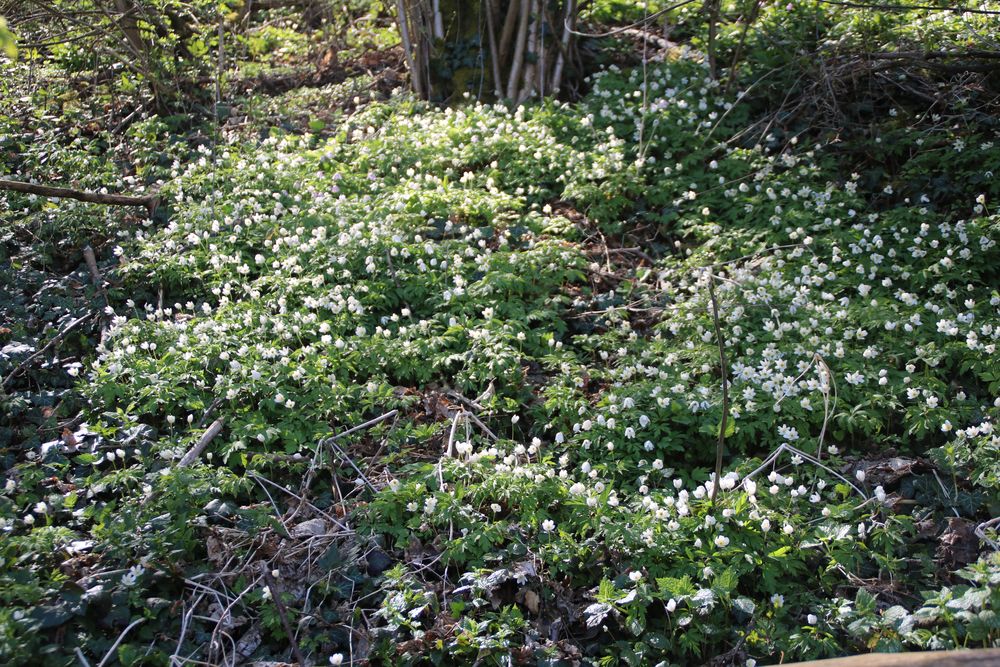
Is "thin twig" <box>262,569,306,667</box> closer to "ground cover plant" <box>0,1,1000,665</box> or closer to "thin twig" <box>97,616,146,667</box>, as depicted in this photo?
"ground cover plant" <box>0,1,1000,665</box>

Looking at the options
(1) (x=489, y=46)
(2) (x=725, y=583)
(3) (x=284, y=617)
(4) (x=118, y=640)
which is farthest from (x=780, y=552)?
(1) (x=489, y=46)

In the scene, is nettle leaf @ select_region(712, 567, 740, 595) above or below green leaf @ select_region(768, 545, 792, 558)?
above

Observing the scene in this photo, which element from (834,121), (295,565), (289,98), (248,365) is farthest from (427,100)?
(295,565)

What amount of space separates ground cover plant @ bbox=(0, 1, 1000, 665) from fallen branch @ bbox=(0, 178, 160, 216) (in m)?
0.11

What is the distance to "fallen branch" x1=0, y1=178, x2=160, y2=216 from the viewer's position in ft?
19.0

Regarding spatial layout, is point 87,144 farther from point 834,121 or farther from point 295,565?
point 834,121

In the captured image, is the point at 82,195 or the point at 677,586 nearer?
the point at 677,586

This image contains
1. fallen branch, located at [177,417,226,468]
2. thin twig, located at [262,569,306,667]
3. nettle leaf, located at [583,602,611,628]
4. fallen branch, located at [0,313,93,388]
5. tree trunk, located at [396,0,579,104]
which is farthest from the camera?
tree trunk, located at [396,0,579,104]

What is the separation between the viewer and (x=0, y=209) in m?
6.28

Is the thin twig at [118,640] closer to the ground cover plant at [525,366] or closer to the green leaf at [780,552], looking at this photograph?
the ground cover plant at [525,366]

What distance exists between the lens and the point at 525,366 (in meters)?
5.08

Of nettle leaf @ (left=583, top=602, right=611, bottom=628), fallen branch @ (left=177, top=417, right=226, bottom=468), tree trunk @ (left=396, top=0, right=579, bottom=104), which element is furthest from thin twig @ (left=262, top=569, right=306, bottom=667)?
tree trunk @ (left=396, top=0, right=579, bottom=104)

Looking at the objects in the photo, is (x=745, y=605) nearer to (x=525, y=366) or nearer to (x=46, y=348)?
(x=525, y=366)

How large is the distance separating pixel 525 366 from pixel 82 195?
11.8ft
